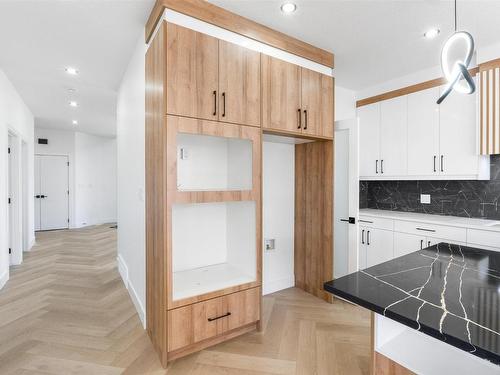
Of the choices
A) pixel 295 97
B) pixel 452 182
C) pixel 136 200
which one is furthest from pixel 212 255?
pixel 452 182

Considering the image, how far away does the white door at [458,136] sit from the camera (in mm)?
2984

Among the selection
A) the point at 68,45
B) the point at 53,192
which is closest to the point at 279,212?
the point at 68,45

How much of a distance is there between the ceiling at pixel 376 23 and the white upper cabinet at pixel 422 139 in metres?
0.56

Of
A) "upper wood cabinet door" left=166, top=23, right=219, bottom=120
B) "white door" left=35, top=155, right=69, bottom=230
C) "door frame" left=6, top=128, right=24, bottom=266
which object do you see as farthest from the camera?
"white door" left=35, top=155, right=69, bottom=230

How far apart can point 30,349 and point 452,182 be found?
184 inches

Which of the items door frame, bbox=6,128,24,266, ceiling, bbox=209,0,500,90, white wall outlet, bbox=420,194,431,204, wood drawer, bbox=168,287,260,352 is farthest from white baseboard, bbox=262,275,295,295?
door frame, bbox=6,128,24,266

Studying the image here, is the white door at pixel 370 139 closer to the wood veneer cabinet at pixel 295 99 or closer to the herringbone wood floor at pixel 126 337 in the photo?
the wood veneer cabinet at pixel 295 99

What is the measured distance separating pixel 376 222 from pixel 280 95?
6.88 feet

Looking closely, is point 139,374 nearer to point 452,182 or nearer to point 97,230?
point 452,182

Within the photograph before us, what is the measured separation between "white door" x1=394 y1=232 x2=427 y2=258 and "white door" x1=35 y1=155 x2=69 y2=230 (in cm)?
800

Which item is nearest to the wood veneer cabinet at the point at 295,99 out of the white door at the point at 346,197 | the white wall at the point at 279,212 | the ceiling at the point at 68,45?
the white door at the point at 346,197

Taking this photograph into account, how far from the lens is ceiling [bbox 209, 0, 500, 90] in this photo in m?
2.16

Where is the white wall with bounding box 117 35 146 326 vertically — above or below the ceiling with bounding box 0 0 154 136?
below

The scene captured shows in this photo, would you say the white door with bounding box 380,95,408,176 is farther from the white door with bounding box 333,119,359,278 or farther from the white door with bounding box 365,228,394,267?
the white door with bounding box 333,119,359,278
